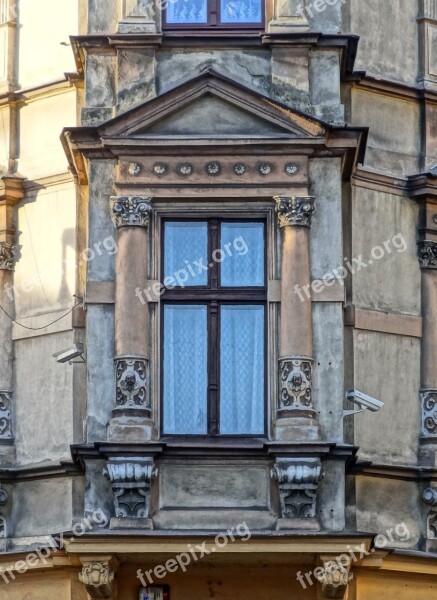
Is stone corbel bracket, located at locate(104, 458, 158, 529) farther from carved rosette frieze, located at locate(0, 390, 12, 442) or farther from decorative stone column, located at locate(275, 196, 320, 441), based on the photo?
carved rosette frieze, located at locate(0, 390, 12, 442)

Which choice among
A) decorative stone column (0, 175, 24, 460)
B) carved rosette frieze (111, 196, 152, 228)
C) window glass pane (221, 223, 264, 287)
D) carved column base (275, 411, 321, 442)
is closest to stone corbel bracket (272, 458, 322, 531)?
carved column base (275, 411, 321, 442)

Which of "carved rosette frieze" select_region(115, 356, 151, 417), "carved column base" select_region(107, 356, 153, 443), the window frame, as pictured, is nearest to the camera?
Answer: "carved column base" select_region(107, 356, 153, 443)

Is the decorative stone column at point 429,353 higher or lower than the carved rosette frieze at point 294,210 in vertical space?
lower

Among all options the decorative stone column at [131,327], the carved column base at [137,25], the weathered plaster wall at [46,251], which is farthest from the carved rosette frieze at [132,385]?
the carved column base at [137,25]

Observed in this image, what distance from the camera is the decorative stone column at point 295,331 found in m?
21.8

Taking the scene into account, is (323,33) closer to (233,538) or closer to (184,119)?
(184,119)

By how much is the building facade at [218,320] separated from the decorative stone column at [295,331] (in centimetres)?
3

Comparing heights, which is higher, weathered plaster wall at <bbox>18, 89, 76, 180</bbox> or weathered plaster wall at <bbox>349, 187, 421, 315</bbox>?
weathered plaster wall at <bbox>18, 89, 76, 180</bbox>

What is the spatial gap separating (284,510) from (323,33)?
519 cm

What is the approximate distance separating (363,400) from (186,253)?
2.44 meters

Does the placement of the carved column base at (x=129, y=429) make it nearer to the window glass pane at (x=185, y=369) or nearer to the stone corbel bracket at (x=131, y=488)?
the stone corbel bracket at (x=131, y=488)

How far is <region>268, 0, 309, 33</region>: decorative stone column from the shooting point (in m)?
22.8

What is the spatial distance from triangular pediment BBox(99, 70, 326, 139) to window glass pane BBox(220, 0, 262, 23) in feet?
3.37

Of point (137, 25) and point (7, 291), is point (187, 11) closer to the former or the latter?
point (137, 25)
